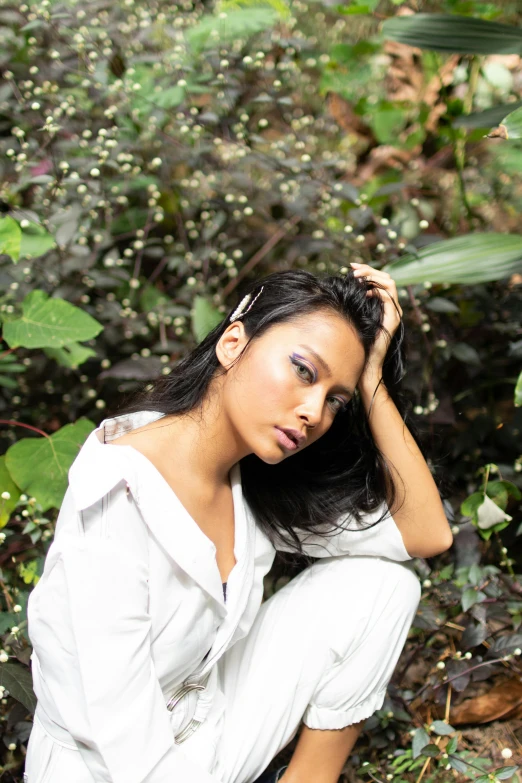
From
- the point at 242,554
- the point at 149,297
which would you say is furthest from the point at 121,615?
the point at 149,297

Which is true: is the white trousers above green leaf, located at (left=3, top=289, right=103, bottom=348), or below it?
below

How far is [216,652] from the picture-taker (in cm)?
127

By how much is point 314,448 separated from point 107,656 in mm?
596

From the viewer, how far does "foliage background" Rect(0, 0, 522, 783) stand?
162cm

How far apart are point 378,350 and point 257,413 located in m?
0.29

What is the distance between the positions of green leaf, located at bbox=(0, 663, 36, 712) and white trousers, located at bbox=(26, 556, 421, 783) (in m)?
0.34

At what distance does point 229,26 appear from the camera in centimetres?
202

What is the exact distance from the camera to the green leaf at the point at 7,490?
1549 mm

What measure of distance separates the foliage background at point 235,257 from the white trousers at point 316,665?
19 cm

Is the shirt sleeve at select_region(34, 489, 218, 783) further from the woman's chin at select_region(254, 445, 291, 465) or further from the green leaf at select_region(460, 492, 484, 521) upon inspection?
the green leaf at select_region(460, 492, 484, 521)

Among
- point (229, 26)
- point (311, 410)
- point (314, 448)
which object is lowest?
point (314, 448)

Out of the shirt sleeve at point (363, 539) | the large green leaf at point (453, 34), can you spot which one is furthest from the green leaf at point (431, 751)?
the large green leaf at point (453, 34)

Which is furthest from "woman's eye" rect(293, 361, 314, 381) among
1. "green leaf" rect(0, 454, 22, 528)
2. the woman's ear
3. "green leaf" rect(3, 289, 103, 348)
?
"green leaf" rect(0, 454, 22, 528)

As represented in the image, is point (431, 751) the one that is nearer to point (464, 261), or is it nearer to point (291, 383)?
point (291, 383)
